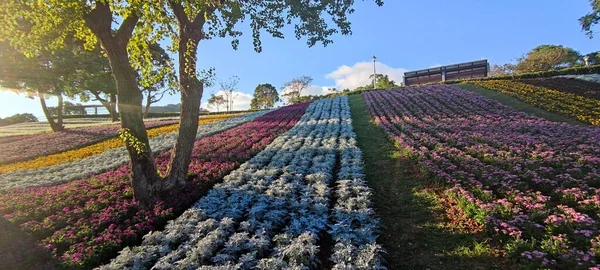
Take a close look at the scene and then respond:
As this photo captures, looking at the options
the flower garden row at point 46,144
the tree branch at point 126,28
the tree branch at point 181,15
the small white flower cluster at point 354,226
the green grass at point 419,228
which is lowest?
the green grass at point 419,228

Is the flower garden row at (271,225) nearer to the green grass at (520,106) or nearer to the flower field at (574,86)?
the green grass at (520,106)

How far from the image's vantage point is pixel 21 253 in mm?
6285

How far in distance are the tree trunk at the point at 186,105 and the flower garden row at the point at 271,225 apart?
130cm

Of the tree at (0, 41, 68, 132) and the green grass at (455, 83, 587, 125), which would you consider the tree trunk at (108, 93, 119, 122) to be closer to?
the tree at (0, 41, 68, 132)

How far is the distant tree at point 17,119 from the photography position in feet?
172

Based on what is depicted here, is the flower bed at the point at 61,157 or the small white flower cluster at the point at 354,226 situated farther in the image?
the flower bed at the point at 61,157

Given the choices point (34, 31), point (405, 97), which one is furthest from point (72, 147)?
point (405, 97)

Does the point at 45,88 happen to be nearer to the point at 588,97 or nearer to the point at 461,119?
the point at 461,119

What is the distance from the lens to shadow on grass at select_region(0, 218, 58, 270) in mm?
5883

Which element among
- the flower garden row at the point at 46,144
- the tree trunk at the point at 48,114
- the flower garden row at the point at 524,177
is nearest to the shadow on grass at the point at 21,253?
the flower garden row at the point at 524,177

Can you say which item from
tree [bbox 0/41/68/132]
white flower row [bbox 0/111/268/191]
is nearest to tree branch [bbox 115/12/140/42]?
white flower row [bbox 0/111/268/191]

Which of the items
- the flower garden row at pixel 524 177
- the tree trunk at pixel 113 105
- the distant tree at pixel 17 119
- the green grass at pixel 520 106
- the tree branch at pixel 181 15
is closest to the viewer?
the flower garden row at pixel 524 177

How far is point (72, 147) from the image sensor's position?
22.5 m

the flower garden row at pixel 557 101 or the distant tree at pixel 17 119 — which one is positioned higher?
the distant tree at pixel 17 119
